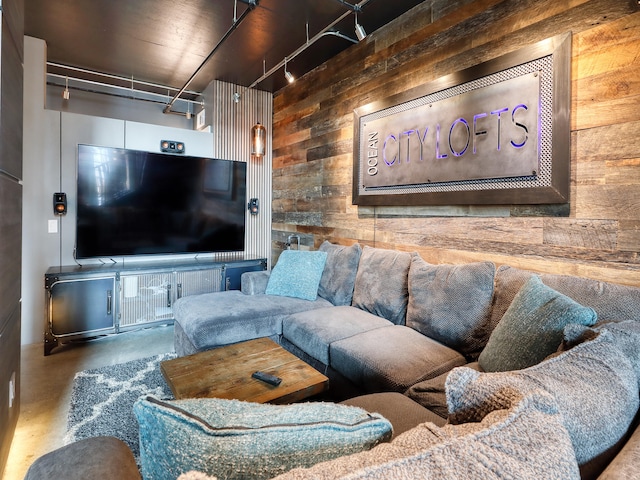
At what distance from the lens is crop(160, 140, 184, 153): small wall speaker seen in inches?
158

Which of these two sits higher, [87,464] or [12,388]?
[87,464]

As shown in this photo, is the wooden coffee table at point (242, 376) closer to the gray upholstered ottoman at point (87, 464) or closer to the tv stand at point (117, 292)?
the gray upholstered ottoman at point (87, 464)

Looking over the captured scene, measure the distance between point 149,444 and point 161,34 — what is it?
3.73 metres

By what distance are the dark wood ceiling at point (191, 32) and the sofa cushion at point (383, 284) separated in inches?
74.2

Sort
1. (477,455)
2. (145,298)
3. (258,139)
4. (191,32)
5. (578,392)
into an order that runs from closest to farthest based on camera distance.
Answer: (477,455), (578,392), (191,32), (145,298), (258,139)

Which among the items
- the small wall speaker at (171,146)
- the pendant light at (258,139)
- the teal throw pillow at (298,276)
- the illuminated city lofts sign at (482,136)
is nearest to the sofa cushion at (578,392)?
the illuminated city lofts sign at (482,136)

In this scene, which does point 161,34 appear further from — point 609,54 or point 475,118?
point 609,54

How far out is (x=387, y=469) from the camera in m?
0.43

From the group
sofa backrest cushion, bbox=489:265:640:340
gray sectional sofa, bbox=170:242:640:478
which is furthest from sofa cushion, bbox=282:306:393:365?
sofa backrest cushion, bbox=489:265:640:340

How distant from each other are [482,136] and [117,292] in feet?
11.0

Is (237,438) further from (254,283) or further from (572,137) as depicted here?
(254,283)

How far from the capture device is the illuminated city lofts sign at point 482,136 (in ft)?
6.56

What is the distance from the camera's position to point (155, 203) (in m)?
3.78

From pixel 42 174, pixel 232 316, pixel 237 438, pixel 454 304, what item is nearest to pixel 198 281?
pixel 232 316
